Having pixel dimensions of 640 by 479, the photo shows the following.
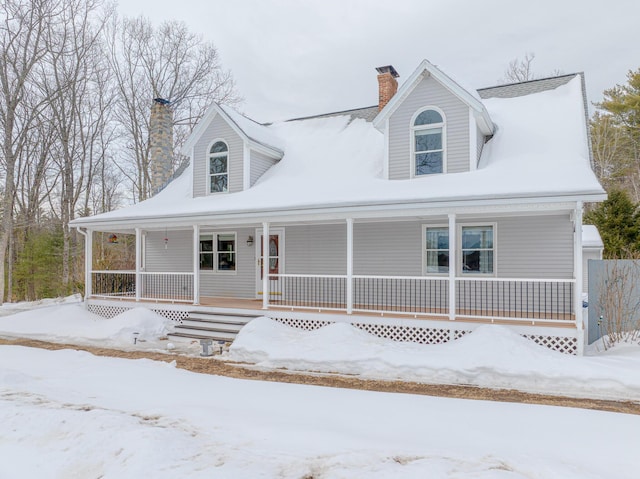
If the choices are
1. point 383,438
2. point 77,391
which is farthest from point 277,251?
point 383,438

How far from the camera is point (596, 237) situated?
1488 centimetres

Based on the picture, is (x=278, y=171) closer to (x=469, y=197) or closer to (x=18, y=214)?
(x=469, y=197)

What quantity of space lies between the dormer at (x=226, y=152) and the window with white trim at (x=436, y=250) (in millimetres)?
5617

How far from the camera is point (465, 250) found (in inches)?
409

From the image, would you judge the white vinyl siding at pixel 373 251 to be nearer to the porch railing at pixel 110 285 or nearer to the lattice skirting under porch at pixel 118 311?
the porch railing at pixel 110 285

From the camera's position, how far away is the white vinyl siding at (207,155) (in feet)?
42.1

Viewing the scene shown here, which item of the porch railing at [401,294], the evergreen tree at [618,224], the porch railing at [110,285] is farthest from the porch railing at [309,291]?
the evergreen tree at [618,224]

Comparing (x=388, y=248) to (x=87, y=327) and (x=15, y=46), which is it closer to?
(x=87, y=327)

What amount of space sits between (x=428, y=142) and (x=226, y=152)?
625 cm

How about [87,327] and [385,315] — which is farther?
[87,327]

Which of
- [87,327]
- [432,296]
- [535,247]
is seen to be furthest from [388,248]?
[87,327]

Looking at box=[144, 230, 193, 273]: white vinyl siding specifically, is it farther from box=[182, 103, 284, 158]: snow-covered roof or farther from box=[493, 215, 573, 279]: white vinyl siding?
box=[493, 215, 573, 279]: white vinyl siding

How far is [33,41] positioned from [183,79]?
8266 mm

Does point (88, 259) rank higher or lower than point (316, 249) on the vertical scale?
lower
